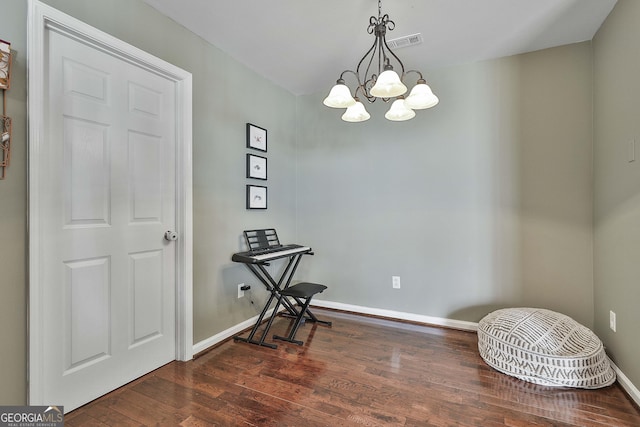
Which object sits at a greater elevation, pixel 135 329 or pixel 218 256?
pixel 218 256

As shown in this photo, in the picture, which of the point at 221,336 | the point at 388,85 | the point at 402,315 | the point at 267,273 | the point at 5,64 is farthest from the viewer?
the point at 402,315

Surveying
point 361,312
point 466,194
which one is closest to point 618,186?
point 466,194

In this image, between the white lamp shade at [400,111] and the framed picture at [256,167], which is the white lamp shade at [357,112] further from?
the framed picture at [256,167]

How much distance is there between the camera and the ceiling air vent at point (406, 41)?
7.86 ft

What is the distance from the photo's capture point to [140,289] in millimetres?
2041

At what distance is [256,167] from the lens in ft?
9.76

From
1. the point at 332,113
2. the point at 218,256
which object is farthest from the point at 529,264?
the point at 218,256

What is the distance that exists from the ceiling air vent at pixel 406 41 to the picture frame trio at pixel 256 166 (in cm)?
143

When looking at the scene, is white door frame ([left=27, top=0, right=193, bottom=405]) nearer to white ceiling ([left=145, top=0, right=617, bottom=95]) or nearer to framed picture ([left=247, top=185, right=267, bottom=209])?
white ceiling ([left=145, top=0, right=617, bottom=95])

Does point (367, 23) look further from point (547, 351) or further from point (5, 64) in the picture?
point (547, 351)

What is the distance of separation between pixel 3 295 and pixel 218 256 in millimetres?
1311

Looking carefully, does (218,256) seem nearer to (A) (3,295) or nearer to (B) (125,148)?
(B) (125,148)

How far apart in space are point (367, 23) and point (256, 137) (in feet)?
4.55

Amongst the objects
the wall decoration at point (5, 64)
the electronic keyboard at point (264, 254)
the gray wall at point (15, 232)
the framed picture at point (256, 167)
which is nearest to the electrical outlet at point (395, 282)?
the electronic keyboard at point (264, 254)
